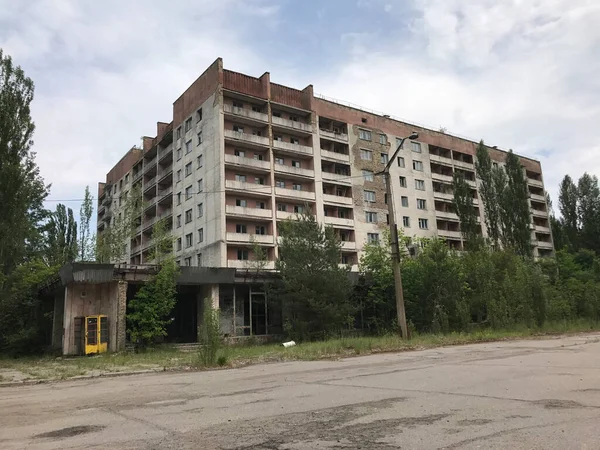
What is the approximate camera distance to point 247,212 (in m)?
48.2

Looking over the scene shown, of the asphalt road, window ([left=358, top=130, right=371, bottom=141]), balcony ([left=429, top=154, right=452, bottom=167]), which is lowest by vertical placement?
the asphalt road

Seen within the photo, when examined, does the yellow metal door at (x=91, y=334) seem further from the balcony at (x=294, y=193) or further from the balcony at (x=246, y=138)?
the balcony at (x=294, y=193)

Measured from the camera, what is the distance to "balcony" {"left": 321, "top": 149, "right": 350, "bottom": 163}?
5622 centimetres

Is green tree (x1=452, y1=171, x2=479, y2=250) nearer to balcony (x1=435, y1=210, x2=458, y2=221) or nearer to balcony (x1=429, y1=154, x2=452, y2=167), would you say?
balcony (x1=435, y1=210, x2=458, y2=221)

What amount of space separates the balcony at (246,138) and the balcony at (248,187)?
14.8ft

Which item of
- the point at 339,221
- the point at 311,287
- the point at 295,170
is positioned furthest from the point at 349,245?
the point at 311,287

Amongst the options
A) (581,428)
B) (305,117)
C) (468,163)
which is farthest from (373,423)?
(468,163)

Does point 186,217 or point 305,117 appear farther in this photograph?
point 305,117

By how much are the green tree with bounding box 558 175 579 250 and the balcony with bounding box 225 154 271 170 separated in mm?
51794

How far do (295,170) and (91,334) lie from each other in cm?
3329

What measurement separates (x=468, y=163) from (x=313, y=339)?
54458 millimetres

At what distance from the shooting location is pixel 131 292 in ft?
89.0

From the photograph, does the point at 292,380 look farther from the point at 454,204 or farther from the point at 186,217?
the point at 454,204

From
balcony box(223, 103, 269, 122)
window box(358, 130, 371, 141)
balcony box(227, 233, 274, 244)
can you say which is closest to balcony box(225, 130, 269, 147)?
balcony box(223, 103, 269, 122)
